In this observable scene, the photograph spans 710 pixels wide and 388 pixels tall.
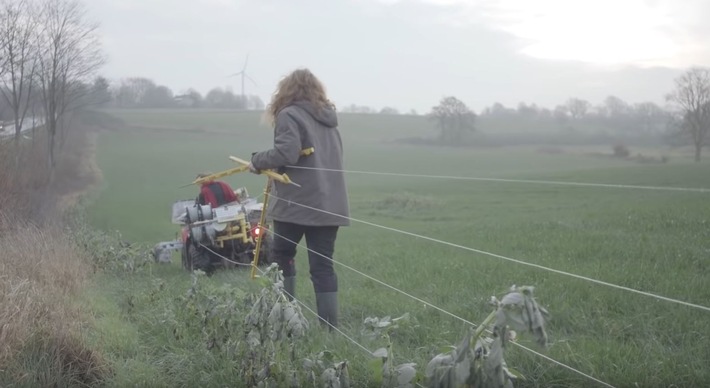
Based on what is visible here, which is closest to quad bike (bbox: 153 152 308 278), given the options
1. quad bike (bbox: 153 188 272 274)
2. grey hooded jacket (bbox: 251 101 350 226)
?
quad bike (bbox: 153 188 272 274)

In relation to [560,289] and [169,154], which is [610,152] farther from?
[169,154]

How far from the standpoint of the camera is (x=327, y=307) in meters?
5.37

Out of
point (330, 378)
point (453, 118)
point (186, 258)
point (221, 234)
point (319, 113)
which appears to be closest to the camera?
point (330, 378)

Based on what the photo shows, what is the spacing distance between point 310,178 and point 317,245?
472mm

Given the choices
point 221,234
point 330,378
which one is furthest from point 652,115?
point 330,378

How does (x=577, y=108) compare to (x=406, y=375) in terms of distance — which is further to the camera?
(x=577, y=108)

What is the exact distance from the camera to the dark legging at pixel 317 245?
5.38 metres

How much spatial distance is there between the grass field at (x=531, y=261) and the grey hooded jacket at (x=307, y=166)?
2.76 feet

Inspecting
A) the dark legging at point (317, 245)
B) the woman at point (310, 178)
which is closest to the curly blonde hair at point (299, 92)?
the woman at point (310, 178)

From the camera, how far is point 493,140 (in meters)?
17.5

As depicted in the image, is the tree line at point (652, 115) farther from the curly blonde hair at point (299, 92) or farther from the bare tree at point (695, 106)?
the curly blonde hair at point (299, 92)

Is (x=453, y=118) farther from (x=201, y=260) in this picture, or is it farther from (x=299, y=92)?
(x=299, y=92)

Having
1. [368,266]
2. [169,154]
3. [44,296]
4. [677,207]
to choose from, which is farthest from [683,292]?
[169,154]

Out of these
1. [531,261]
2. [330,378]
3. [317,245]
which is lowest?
[531,261]
